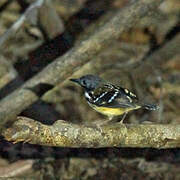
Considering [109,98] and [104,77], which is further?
[104,77]

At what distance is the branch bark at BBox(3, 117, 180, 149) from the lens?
13.1ft

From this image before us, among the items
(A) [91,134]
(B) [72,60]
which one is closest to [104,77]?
(B) [72,60]

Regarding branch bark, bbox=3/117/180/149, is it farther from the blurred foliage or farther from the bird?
the blurred foliage

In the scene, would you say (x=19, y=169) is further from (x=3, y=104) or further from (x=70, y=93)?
(x=70, y=93)

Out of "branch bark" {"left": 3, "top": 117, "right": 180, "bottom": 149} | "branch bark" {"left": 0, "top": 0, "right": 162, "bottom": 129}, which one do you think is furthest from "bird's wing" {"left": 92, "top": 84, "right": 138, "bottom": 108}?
"branch bark" {"left": 0, "top": 0, "right": 162, "bottom": 129}

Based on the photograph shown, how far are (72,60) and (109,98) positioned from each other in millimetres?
1219

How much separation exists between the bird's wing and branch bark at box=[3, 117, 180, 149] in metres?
0.49

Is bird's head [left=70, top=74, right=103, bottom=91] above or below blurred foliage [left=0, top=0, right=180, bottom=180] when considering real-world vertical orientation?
above

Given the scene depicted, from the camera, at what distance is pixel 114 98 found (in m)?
5.21

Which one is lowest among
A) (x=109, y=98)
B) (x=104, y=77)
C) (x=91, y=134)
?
(x=104, y=77)

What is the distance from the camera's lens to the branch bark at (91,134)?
4.01 meters

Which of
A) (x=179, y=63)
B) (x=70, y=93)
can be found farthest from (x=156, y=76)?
(x=70, y=93)

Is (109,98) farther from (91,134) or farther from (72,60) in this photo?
(72,60)

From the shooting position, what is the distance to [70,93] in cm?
776
